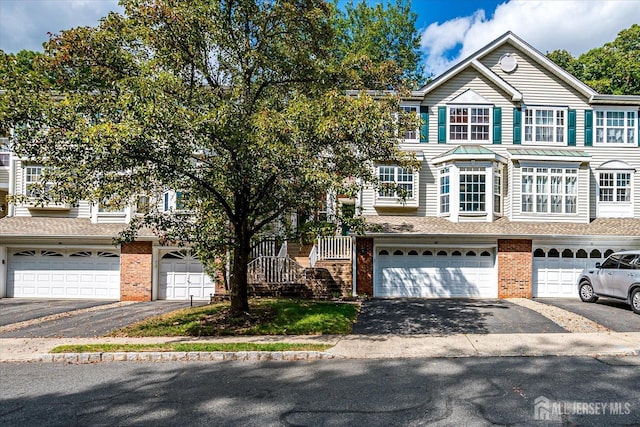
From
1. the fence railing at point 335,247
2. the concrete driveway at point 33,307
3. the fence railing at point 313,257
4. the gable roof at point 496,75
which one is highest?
the gable roof at point 496,75

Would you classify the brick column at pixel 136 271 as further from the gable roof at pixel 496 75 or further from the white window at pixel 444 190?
the gable roof at pixel 496 75

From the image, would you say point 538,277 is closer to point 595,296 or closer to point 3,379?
point 595,296

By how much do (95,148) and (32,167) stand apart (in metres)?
13.4

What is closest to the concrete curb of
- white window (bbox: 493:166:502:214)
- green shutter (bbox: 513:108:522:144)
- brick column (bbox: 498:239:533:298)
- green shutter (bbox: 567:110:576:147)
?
brick column (bbox: 498:239:533:298)

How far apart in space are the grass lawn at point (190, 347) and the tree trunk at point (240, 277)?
283 cm

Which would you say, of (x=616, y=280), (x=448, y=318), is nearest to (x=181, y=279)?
(x=448, y=318)

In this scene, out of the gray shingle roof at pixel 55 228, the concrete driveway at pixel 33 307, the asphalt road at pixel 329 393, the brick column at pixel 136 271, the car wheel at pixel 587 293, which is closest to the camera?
the asphalt road at pixel 329 393

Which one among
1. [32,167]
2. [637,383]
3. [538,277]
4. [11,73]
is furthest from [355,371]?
[32,167]

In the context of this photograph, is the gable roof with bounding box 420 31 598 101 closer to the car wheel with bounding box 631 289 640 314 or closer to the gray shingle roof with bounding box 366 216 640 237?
the gray shingle roof with bounding box 366 216 640 237

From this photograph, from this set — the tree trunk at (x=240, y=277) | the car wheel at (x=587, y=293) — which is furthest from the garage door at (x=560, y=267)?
the tree trunk at (x=240, y=277)

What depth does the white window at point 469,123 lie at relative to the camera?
1869cm

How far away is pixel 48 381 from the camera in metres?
7.31

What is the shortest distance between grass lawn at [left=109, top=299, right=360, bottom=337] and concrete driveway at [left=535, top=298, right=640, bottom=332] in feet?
22.9

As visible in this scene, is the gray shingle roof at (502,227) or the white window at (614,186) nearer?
the gray shingle roof at (502,227)
